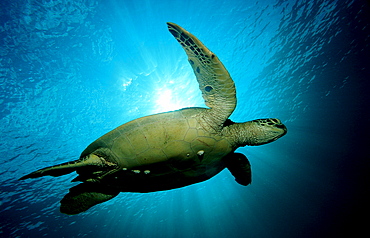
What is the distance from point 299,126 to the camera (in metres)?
20.0

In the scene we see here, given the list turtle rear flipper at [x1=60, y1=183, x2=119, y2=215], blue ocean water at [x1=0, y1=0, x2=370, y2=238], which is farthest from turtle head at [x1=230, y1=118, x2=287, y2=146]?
blue ocean water at [x1=0, y1=0, x2=370, y2=238]

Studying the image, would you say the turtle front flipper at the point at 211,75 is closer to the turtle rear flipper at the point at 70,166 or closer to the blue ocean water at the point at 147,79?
the turtle rear flipper at the point at 70,166

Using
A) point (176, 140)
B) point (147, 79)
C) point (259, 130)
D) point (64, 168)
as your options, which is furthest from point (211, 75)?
point (147, 79)

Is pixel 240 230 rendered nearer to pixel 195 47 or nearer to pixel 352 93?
pixel 352 93

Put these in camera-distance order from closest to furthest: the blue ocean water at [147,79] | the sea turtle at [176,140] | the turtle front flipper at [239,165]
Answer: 1. the sea turtle at [176,140]
2. the turtle front flipper at [239,165]
3. the blue ocean water at [147,79]

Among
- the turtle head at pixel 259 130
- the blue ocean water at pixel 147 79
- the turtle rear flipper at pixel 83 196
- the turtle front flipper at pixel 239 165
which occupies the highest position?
the blue ocean water at pixel 147 79

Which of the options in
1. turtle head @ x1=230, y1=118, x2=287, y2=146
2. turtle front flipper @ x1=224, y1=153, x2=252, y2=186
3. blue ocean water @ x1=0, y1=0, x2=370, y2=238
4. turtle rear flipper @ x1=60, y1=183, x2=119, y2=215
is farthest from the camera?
blue ocean water @ x1=0, y1=0, x2=370, y2=238

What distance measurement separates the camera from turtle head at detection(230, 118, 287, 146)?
2.73m

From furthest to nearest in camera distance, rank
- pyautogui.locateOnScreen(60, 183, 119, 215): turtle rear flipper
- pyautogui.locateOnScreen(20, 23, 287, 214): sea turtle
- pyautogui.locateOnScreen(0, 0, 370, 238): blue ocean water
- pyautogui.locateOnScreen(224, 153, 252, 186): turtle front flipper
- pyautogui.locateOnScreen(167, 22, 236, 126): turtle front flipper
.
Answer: pyautogui.locateOnScreen(0, 0, 370, 238): blue ocean water < pyautogui.locateOnScreen(224, 153, 252, 186): turtle front flipper < pyautogui.locateOnScreen(60, 183, 119, 215): turtle rear flipper < pyautogui.locateOnScreen(20, 23, 287, 214): sea turtle < pyautogui.locateOnScreen(167, 22, 236, 126): turtle front flipper

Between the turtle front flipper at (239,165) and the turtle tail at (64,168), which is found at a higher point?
the turtle tail at (64,168)

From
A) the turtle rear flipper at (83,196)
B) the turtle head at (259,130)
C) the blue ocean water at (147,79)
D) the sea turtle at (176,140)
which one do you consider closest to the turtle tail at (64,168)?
the sea turtle at (176,140)

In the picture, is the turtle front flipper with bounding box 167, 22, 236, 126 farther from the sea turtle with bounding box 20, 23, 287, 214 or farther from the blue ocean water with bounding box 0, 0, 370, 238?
the blue ocean water with bounding box 0, 0, 370, 238

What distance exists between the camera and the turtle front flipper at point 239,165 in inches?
131

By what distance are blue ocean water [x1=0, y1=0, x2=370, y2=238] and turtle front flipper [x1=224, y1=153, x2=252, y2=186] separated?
7886 millimetres
